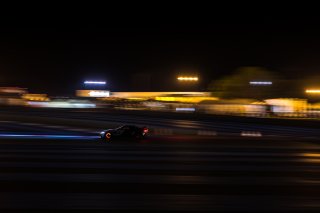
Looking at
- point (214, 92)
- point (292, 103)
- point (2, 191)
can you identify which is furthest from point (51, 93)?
point (2, 191)

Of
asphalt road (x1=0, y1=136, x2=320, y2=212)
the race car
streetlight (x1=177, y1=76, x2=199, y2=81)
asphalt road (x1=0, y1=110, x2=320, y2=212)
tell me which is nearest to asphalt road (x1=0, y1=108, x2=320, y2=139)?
the race car

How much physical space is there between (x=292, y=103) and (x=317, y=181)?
152 feet

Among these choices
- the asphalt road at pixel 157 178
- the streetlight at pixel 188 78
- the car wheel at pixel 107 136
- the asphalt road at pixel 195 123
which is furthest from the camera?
the streetlight at pixel 188 78

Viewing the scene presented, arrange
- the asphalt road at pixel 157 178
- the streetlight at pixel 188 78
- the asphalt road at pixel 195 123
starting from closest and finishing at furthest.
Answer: the asphalt road at pixel 157 178 < the asphalt road at pixel 195 123 < the streetlight at pixel 188 78

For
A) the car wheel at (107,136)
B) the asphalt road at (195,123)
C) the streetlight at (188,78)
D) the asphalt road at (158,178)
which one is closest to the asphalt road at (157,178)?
the asphalt road at (158,178)

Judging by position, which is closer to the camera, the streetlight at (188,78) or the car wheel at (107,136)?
the car wheel at (107,136)

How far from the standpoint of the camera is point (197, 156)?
13266mm

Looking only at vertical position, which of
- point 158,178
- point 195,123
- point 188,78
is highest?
point 188,78

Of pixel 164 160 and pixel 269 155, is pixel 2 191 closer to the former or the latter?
pixel 164 160

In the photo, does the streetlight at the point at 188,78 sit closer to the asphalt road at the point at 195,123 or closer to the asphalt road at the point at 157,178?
the asphalt road at the point at 195,123

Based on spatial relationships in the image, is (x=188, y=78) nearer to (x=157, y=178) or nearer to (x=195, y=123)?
(x=195, y=123)

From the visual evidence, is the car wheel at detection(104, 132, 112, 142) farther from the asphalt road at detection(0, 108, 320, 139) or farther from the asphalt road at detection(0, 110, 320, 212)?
the asphalt road at detection(0, 108, 320, 139)

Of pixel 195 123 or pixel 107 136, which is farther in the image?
pixel 195 123

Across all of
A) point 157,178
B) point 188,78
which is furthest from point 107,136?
point 188,78
